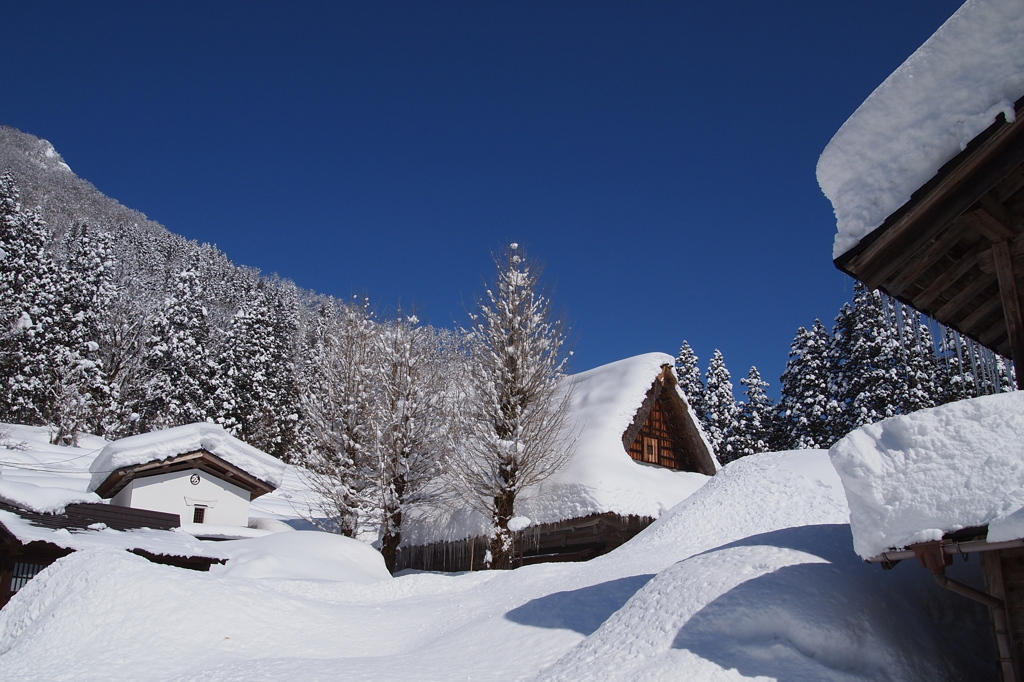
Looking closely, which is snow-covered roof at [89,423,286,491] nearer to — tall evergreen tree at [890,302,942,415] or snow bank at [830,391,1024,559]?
snow bank at [830,391,1024,559]

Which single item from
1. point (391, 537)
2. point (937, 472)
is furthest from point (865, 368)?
point (937, 472)

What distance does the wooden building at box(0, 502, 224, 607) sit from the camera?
1360cm

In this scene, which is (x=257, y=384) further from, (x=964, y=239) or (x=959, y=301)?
(x=964, y=239)

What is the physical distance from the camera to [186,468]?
21750 millimetres

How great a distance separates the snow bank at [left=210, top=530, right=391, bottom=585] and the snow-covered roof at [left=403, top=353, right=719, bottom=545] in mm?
3970

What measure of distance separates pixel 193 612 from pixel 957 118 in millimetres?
11547

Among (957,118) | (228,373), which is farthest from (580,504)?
(228,373)

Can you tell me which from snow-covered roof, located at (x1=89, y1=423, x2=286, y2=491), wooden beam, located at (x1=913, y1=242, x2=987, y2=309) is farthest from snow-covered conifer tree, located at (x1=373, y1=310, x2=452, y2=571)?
wooden beam, located at (x1=913, y1=242, x2=987, y2=309)

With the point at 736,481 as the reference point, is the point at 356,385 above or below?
above

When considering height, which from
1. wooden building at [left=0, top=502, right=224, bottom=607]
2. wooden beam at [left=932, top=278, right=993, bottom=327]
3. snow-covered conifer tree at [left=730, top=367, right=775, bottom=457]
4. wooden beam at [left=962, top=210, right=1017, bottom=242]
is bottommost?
wooden building at [left=0, top=502, right=224, bottom=607]

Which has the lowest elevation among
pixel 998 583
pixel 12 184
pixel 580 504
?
pixel 998 583

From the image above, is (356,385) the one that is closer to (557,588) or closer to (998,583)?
(557,588)

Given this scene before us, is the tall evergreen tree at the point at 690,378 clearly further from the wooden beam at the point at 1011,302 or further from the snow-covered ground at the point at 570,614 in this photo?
the wooden beam at the point at 1011,302

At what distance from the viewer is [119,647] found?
9938 mm
